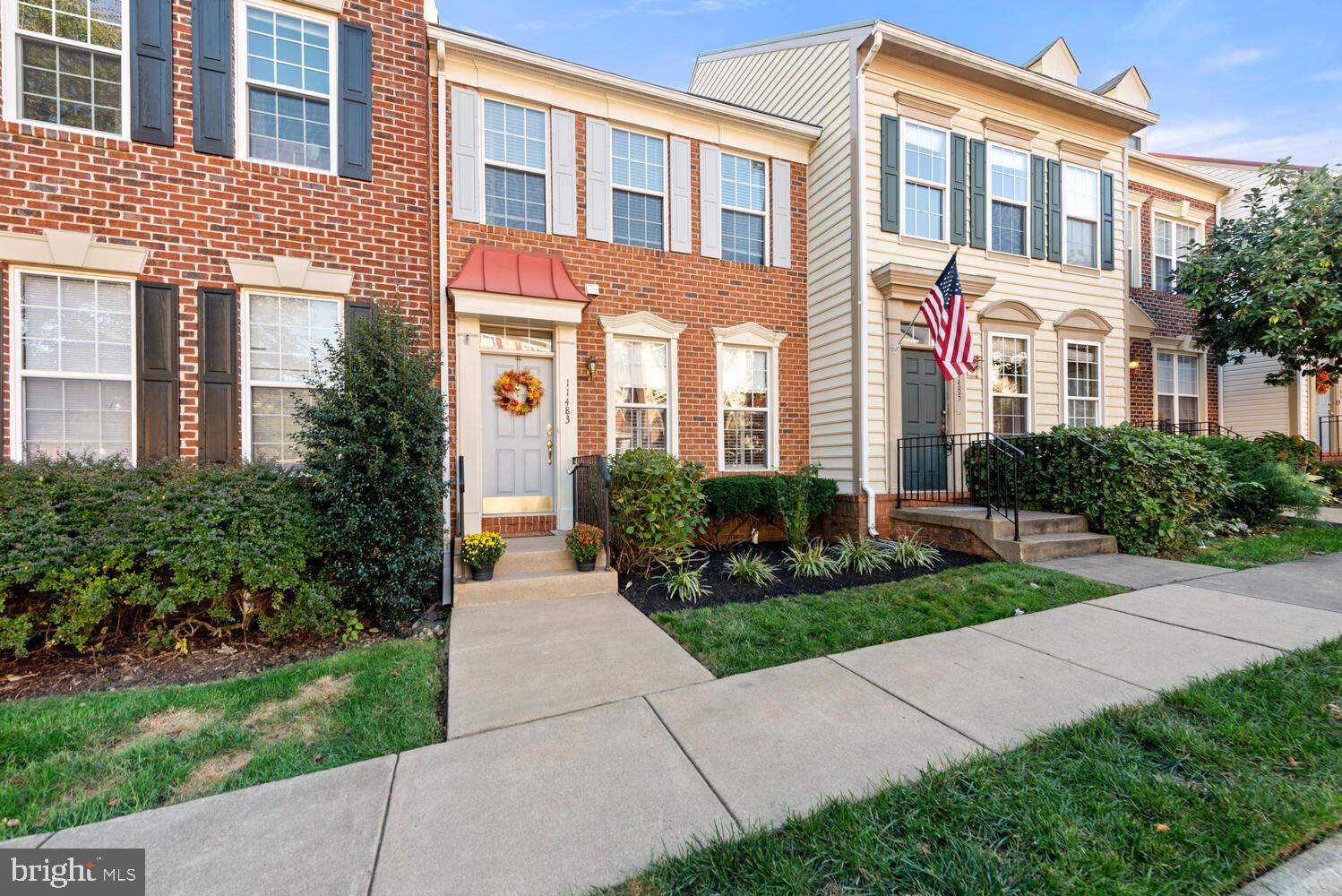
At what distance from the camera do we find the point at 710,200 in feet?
24.3

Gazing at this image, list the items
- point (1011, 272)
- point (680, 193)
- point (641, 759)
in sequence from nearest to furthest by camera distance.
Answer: point (641, 759) < point (680, 193) < point (1011, 272)

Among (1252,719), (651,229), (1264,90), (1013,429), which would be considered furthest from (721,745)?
(1264,90)

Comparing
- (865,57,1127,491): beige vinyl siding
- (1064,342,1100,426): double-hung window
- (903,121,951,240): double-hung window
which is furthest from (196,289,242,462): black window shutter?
(1064,342,1100,426): double-hung window

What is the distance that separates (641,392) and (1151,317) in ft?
36.0

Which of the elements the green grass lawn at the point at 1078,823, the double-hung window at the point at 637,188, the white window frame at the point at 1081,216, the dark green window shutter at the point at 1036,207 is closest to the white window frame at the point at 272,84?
the double-hung window at the point at 637,188

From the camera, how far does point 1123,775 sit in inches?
83.5

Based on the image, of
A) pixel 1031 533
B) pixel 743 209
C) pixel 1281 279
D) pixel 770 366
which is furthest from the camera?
pixel 1281 279

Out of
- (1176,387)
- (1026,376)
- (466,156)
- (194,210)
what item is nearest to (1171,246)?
(1176,387)

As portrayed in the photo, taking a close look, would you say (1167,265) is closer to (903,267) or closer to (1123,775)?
(903,267)

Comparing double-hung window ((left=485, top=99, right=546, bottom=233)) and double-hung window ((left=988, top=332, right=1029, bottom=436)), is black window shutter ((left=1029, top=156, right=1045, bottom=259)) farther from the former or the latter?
double-hung window ((left=485, top=99, right=546, bottom=233))

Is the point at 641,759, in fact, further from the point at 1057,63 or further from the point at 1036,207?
the point at 1057,63

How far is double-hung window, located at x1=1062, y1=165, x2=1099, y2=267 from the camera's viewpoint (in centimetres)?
879

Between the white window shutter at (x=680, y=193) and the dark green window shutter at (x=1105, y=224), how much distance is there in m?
7.31

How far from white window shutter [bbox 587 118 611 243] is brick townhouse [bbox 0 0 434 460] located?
2.01 meters
